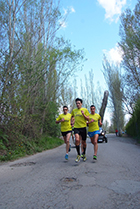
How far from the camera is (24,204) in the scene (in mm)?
2979

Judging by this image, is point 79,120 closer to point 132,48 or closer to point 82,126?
point 82,126

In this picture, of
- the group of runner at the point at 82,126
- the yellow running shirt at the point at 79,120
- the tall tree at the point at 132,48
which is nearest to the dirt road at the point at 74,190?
the group of runner at the point at 82,126

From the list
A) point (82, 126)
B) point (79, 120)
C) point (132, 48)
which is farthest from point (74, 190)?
point (132, 48)

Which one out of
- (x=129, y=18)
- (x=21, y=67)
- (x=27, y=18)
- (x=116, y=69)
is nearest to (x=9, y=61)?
(x=21, y=67)

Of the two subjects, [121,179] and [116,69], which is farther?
[116,69]

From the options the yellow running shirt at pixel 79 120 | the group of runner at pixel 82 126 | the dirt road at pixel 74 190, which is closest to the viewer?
the dirt road at pixel 74 190

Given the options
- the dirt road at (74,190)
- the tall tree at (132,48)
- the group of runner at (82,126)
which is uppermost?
the tall tree at (132,48)

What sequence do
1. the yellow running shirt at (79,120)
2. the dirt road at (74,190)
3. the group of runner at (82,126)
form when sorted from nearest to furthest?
the dirt road at (74,190)
the group of runner at (82,126)
the yellow running shirt at (79,120)

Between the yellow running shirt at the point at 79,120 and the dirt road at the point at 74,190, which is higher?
the yellow running shirt at the point at 79,120

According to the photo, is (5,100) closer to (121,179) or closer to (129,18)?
(121,179)

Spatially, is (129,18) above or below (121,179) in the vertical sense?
above

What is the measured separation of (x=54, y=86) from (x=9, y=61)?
6788mm

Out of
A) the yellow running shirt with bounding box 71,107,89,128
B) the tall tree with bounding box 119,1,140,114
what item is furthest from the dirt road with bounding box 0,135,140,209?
the tall tree with bounding box 119,1,140,114

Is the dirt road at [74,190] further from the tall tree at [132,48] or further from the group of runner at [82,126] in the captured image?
the tall tree at [132,48]
